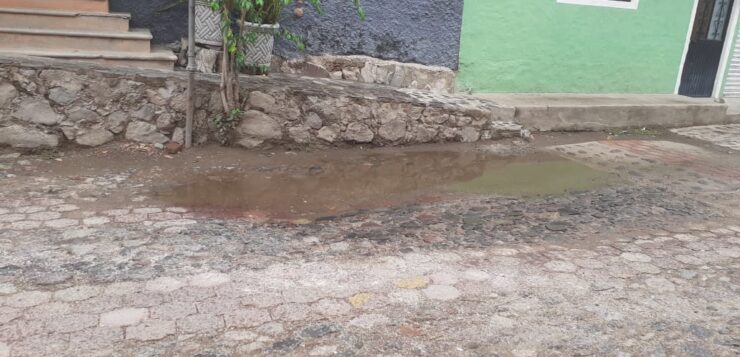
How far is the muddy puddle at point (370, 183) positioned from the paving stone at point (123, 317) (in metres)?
1.37

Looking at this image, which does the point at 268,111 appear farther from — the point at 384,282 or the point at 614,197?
the point at 614,197

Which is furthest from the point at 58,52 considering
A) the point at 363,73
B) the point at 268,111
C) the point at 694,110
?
the point at 694,110

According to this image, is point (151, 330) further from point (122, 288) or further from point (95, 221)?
point (95, 221)

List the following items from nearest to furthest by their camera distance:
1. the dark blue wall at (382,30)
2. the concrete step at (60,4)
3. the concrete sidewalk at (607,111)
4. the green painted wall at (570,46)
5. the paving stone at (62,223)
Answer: the paving stone at (62,223) < the concrete step at (60,4) < the dark blue wall at (382,30) < the concrete sidewalk at (607,111) < the green painted wall at (570,46)

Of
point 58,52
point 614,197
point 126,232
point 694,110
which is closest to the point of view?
point 126,232

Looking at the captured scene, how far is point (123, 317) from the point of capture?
276 cm

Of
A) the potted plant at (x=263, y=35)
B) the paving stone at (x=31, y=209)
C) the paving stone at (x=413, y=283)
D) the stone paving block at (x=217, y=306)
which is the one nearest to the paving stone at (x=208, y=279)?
the stone paving block at (x=217, y=306)

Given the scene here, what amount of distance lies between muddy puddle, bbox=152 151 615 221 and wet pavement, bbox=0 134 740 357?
3 centimetres

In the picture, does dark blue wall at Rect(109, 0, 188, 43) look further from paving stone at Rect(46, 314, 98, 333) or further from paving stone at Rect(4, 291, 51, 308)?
paving stone at Rect(46, 314, 98, 333)

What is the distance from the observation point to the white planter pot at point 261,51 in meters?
5.89

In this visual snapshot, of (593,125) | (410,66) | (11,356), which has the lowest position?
(11,356)

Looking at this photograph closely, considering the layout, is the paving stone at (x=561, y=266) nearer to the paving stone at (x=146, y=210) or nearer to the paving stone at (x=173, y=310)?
the paving stone at (x=173, y=310)

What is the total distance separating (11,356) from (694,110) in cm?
841

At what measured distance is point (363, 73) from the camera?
A: 7.05 m
